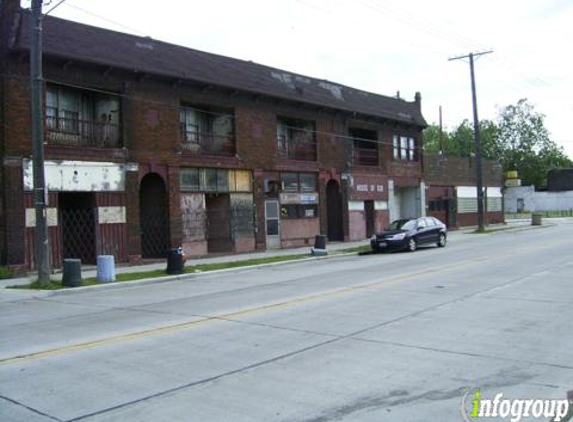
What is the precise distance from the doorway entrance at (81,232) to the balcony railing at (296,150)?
1079 centimetres

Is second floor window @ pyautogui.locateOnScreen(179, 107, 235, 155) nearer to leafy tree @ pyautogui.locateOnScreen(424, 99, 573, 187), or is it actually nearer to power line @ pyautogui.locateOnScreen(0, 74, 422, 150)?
power line @ pyautogui.locateOnScreen(0, 74, 422, 150)

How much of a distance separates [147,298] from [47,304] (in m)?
2.18

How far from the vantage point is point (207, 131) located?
1069 inches

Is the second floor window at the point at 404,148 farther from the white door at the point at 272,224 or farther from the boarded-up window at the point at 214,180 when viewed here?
the boarded-up window at the point at 214,180

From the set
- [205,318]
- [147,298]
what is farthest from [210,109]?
[205,318]

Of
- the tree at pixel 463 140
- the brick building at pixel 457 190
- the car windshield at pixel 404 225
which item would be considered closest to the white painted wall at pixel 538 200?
the tree at pixel 463 140

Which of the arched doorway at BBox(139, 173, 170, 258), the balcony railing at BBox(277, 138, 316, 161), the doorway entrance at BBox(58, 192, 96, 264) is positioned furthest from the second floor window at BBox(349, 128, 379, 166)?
the doorway entrance at BBox(58, 192, 96, 264)

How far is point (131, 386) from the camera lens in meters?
6.34

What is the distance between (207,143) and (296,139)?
6505mm

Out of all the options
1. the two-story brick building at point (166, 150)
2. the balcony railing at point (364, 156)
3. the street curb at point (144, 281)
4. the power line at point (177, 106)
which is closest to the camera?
the street curb at point (144, 281)

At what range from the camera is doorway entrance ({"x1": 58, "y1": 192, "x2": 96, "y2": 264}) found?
21703 millimetres

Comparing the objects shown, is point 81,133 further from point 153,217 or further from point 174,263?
point 174,263

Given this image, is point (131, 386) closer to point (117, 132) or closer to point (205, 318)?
point (205, 318)

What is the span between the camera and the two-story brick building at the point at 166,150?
65.0ft
